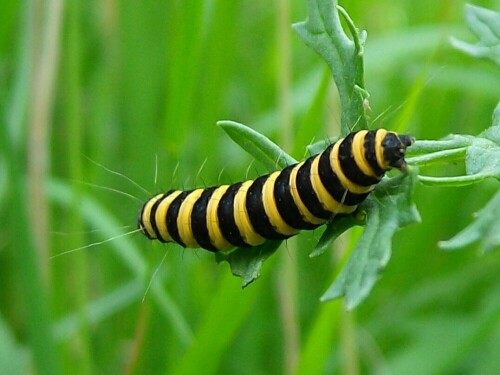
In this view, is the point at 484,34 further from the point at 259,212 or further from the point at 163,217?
the point at 163,217

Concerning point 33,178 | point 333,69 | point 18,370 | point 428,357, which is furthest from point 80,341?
point 333,69

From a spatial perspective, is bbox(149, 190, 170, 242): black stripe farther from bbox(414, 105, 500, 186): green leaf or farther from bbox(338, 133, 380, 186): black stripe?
bbox(414, 105, 500, 186): green leaf

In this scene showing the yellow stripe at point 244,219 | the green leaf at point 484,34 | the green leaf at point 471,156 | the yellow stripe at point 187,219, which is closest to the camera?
the green leaf at point 471,156

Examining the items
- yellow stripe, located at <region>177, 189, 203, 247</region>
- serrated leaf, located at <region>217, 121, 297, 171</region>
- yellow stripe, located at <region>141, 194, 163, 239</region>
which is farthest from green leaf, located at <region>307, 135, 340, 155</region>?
yellow stripe, located at <region>141, 194, 163, 239</region>

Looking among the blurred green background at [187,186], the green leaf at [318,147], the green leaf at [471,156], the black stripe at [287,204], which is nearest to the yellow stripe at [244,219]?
the black stripe at [287,204]

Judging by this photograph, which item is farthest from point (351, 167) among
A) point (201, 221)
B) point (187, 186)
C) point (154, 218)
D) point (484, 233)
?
point (187, 186)

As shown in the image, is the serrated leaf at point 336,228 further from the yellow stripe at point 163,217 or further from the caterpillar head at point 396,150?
the yellow stripe at point 163,217

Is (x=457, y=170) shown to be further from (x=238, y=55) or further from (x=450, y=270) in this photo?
(x=238, y=55)
